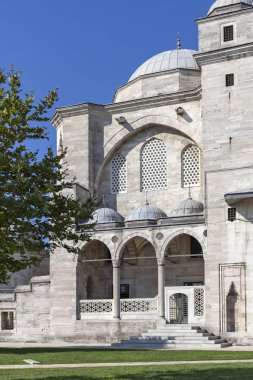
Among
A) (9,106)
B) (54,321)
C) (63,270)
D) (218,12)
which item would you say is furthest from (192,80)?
(9,106)

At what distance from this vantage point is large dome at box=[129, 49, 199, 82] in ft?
111

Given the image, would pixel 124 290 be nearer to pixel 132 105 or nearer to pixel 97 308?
pixel 97 308

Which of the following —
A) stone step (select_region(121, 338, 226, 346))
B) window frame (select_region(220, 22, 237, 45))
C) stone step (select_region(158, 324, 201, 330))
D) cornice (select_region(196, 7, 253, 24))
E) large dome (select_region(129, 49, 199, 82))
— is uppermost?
large dome (select_region(129, 49, 199, 82))

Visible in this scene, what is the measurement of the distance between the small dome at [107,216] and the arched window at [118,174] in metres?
1.67

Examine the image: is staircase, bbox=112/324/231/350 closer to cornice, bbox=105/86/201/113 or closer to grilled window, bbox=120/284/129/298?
grilled window, bbox=120/284/129/298

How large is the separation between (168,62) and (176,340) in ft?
52.2

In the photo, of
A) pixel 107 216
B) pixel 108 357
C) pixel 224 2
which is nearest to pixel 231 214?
pixel 107 216

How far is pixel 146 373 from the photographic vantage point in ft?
46.1

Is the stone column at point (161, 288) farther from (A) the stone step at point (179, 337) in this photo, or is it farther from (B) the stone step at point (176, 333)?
(A) the stone step at point (179, 337)

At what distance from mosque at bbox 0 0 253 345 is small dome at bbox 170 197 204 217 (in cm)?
5

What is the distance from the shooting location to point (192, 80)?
105 ft

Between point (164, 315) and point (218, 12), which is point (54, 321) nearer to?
point (164, 315)

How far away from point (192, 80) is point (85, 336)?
43.6 feet

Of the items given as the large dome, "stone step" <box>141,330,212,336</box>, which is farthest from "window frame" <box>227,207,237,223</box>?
the large dome
